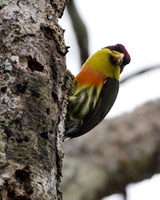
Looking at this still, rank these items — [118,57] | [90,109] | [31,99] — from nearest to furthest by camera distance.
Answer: [31,99], [90,109], [118,57]

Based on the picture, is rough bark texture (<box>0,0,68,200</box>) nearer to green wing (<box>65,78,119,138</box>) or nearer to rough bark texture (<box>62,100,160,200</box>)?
green wing (<box>65,78,119,138</box>)

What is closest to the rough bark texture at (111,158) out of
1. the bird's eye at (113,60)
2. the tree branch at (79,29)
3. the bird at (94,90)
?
the tree branch at (79,29)

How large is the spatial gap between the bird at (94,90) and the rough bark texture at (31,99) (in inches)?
30.1

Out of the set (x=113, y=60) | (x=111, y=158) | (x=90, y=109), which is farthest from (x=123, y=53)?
(x=111, y=158)

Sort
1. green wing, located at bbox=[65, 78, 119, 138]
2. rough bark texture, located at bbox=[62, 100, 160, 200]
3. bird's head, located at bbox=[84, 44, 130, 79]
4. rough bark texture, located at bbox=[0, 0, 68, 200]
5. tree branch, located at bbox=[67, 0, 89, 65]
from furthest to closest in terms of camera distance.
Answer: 1. rough bark texture, located at bbox=[62, 100, 160, 200]
2. tree branch, located at bbox=[67, 0, 89, 65]
3. bird's head, located at bbox=[84, 44, 130, 79]
4. green wing, located at bbox=[65, 78, 119, 138]
5. rough bark texture, located at bbox=[0, 0, 68, 200]

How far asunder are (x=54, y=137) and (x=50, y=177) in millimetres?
181

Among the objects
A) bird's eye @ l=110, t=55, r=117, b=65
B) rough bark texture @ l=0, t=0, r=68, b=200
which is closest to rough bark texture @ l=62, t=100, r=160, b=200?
bird's eye @ l=110, t=55, r=117, b=65

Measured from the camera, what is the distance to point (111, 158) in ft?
16.8

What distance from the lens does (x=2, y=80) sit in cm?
179

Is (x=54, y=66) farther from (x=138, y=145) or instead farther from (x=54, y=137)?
(x=138, y=145)

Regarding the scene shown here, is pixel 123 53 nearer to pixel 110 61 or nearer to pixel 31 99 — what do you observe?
pixel 110 61

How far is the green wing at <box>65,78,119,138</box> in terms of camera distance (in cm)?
288

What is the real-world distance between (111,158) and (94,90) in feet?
7.16

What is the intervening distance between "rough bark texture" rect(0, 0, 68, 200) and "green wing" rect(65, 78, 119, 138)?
0.76 m
